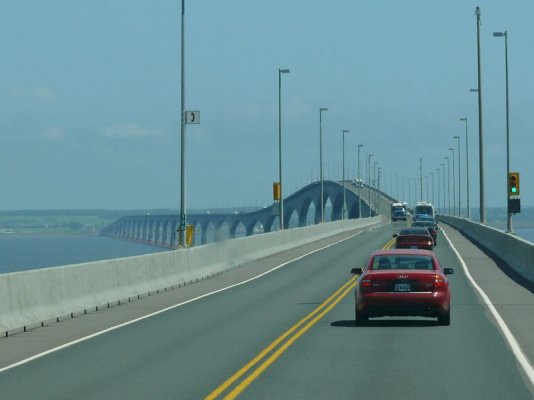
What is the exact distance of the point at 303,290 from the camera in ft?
107

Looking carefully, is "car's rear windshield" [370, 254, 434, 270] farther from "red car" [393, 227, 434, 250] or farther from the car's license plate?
"red car" [393, 227, 434, 250]

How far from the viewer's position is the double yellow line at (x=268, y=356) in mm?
13578

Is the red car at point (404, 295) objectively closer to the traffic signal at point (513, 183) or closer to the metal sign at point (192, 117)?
the metal sign at point (192, 117)

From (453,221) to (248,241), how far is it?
68.9 m

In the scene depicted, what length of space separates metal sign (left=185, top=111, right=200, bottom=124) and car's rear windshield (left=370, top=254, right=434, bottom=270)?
1670 cm

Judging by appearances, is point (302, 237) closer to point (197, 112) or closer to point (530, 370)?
point (197, 112)

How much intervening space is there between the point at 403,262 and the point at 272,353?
244 inches

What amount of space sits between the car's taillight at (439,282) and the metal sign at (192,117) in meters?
17.9

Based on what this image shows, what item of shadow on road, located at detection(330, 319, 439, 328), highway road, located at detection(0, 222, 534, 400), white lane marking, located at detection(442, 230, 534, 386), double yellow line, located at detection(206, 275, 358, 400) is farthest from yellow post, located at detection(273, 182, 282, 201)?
shadow on road, located at detection(330, 319, 439, 328)

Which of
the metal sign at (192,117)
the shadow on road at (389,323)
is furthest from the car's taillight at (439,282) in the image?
the metal sign at (192,117)

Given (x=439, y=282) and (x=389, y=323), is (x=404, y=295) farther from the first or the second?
(x=389, y=323)

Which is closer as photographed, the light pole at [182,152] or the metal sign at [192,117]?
the light pole at [182,152]

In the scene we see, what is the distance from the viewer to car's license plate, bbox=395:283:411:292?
71.7ft

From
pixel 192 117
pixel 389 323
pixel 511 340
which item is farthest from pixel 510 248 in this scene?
pixel 511 340
